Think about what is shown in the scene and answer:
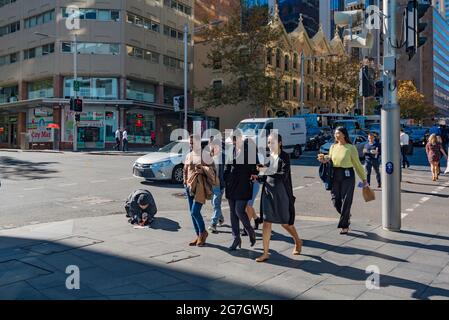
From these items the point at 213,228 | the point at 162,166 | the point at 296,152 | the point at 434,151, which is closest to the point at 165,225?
the point at 213,228

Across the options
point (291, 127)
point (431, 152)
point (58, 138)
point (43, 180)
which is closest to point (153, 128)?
point (58, 138)

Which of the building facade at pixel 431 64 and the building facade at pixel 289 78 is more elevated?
the building facade at pixel 431 64

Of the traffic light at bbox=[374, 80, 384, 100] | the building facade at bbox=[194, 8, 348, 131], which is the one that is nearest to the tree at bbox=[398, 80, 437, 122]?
the building facade at bbox=[194, 8, 348, 131]

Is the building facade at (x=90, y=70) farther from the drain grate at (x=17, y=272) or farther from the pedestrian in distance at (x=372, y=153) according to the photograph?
the drain grate at (x=17, y=272)

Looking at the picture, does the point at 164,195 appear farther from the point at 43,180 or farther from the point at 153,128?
the point at 153,128

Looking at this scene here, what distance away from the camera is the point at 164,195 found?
12.2m

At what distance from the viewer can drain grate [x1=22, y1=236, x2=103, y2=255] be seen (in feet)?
21.1

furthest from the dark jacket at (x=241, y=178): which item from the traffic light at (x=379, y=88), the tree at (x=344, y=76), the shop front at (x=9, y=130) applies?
the tree at (x=344, y=76)

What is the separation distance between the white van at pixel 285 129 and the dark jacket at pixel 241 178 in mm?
17831

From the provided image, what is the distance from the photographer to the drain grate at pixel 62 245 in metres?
6.42

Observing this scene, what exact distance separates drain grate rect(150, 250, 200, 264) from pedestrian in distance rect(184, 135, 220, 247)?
48 centimetres

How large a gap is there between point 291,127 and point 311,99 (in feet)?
106
